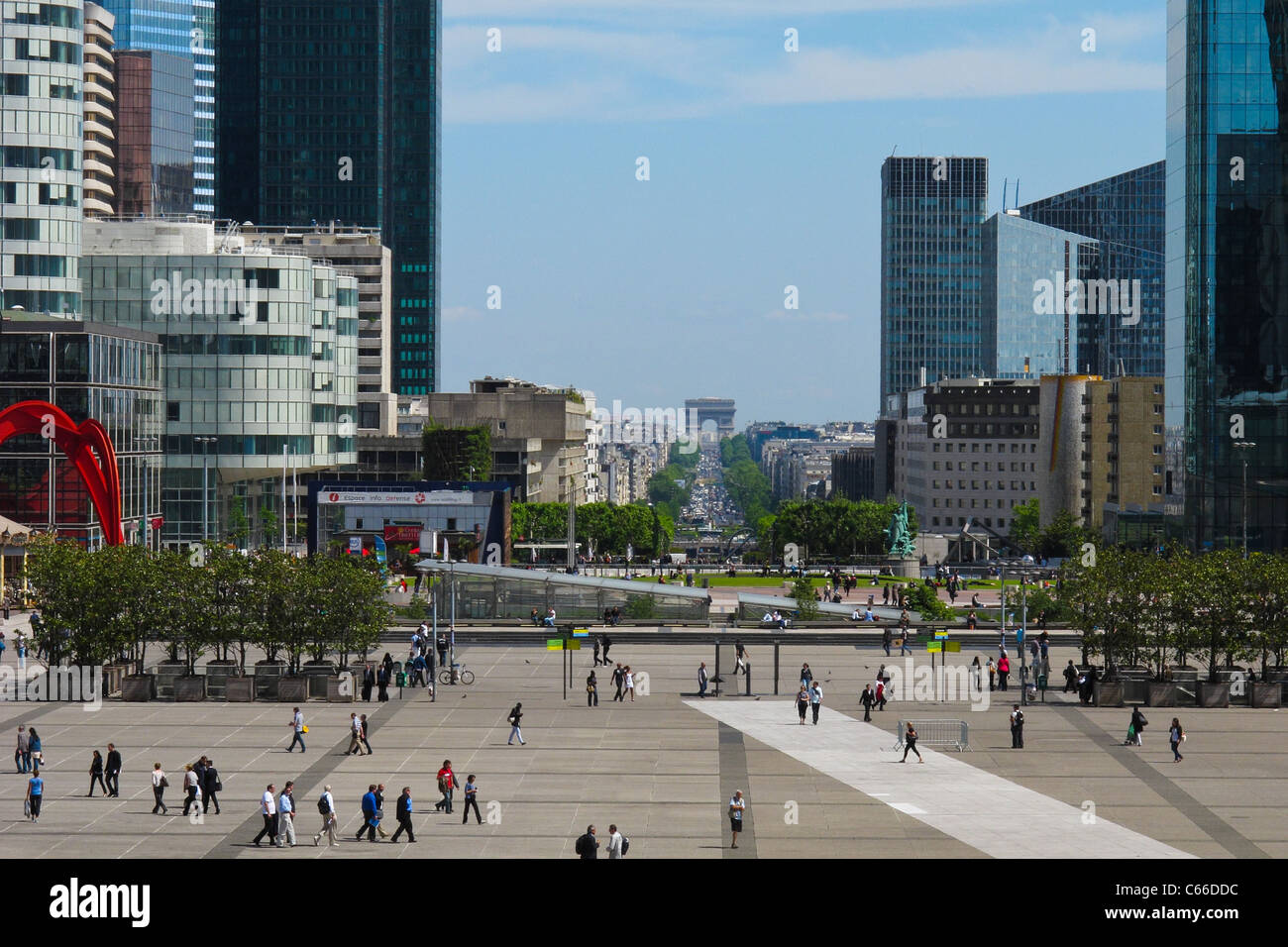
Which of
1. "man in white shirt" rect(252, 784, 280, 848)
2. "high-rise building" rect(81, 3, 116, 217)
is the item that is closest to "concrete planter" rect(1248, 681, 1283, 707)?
"man in white shirt" rect(252, 784, 280, 848)

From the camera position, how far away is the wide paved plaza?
104 ft

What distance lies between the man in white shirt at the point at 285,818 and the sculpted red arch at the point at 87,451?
3510cm

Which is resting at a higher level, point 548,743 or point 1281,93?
point 1281,93

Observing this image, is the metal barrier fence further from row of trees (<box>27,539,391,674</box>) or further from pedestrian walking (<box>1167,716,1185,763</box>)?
row of trees (<box>27,539,391,674</box>)

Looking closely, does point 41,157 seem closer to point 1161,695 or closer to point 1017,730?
point 1161,695

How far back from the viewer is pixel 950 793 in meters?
37.2

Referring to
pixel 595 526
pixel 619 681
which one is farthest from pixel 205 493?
pixel 595 526

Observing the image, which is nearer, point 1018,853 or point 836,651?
point 1018,853

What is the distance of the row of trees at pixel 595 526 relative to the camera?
475 ft

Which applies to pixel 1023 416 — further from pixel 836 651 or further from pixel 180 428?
pixel 836 651

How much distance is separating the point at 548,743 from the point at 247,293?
72032 millimetres
